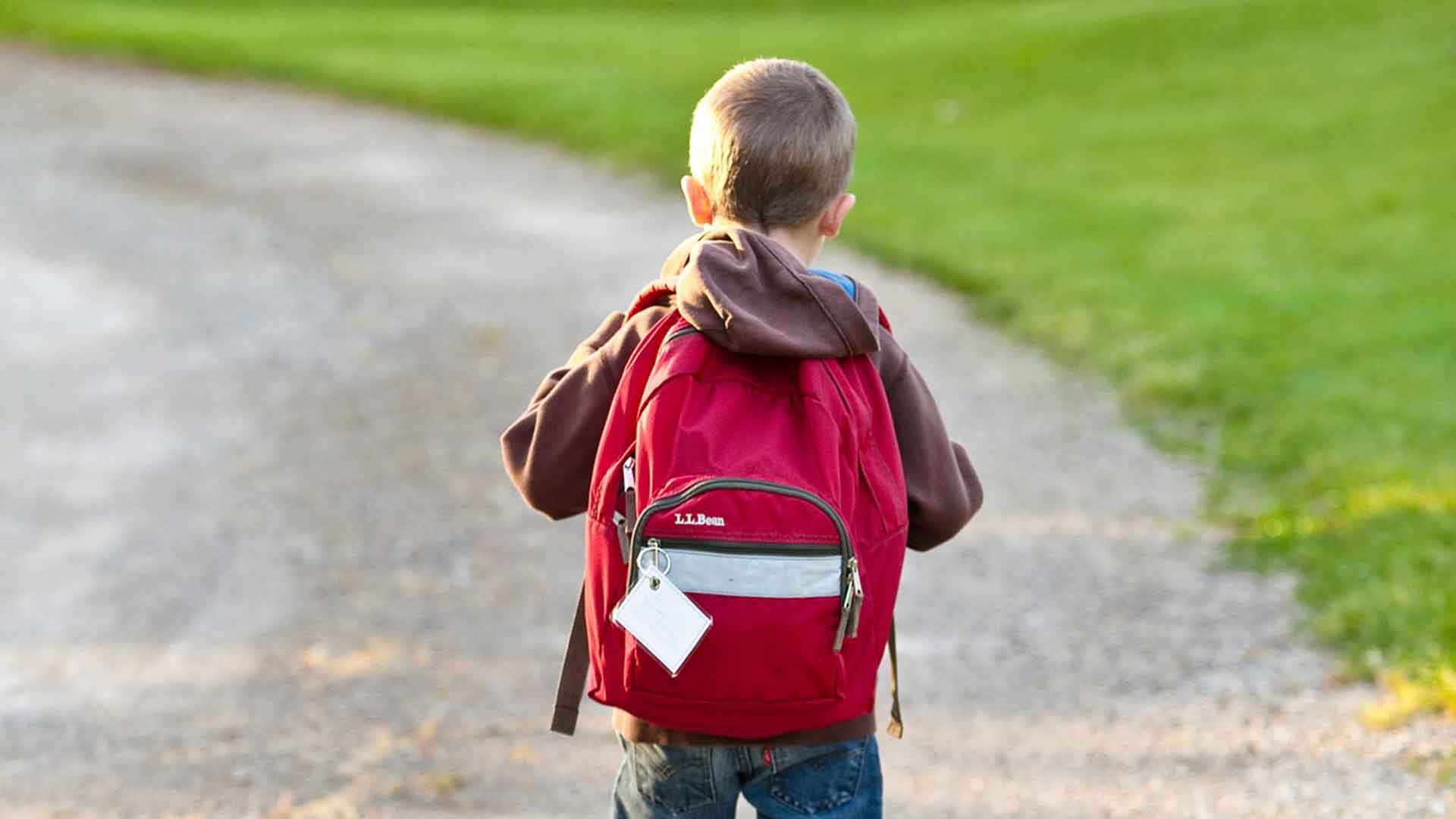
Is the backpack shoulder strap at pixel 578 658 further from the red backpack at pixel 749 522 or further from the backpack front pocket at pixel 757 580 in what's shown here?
the backpack front pocket at pixel 757 580

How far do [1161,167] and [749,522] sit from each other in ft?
37.7

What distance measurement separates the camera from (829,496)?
2.10 metres

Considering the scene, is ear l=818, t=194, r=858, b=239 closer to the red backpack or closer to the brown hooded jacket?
the brown hooded jacket

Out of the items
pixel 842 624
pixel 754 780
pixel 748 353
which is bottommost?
pixel 754 780

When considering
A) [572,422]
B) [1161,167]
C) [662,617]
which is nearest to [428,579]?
[572,422]

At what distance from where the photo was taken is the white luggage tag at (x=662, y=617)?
2076 mm

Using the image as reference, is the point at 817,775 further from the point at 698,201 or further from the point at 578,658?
the point at 698,201

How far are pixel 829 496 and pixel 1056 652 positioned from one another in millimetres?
2687

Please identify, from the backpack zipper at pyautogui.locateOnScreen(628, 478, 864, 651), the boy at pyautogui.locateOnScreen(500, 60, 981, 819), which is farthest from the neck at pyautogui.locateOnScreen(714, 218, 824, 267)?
the backpack zipper at pyautogui.locateOnScreen(628, 478, 864, 651)

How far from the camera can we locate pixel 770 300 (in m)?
2.15

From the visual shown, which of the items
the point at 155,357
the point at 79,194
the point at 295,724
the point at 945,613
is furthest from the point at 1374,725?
the point at 79,194

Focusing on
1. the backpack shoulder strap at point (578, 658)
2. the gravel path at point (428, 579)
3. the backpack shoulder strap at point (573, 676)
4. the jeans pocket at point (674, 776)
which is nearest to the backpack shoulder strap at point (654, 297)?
the backpack shoulder strap at point (578, 658)

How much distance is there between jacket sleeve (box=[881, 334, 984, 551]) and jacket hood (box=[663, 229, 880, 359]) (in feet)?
0.42

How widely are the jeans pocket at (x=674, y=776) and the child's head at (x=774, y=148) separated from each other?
2.54ft
